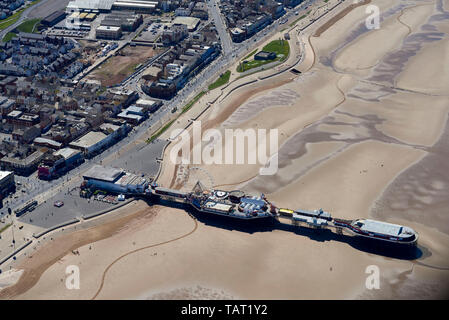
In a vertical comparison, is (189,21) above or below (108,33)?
below

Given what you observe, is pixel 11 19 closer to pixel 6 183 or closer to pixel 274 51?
pixel 274 51

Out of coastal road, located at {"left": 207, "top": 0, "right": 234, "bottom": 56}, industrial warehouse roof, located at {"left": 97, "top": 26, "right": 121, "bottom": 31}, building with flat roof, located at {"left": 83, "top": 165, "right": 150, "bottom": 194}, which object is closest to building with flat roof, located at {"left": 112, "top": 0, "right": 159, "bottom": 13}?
industrial warehouse roof, located at {"left": 97, "top": 26, "right": 121, "bottom": 31}

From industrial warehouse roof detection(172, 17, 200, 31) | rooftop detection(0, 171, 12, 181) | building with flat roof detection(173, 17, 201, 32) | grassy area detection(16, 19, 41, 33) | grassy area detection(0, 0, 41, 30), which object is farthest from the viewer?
grassy area detection(0, 0, 41, 30)

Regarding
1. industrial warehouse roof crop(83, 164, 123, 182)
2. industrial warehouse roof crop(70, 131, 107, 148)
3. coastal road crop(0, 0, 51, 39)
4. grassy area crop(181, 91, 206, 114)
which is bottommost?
grassy area crop(181, 91, 206, 114)

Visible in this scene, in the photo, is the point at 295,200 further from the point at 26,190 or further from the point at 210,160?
the point at 26,190

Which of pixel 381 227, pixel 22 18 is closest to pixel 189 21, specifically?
pixel 22 18

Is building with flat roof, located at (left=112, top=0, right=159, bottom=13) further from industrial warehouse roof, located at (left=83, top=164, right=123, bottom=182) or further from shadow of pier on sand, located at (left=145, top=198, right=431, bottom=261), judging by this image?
shadow of pier on sand, located at (left=145, top=198, right=431, bottom=261)

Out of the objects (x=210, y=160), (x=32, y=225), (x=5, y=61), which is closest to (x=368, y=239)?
(x=210, y=160)
